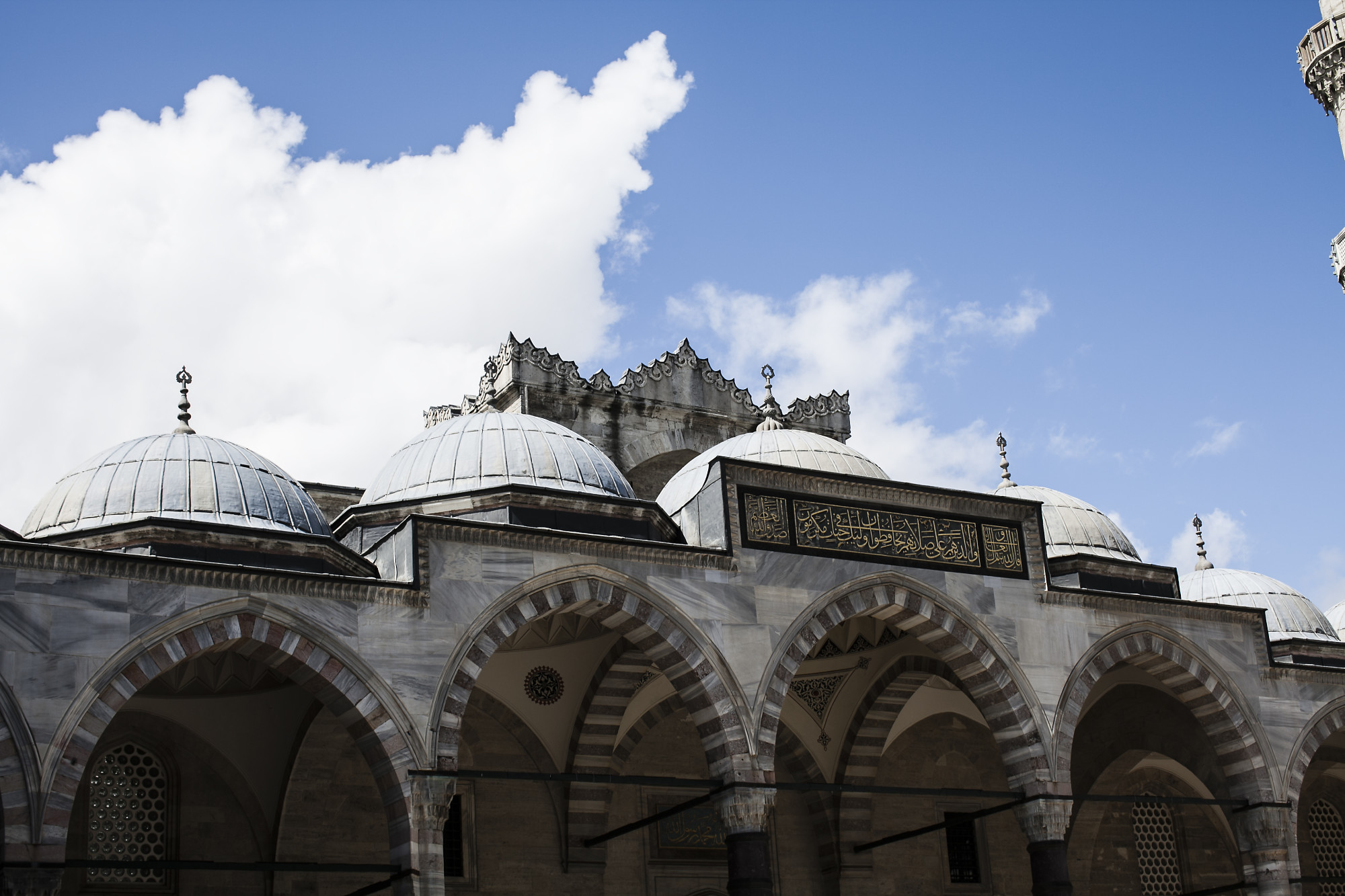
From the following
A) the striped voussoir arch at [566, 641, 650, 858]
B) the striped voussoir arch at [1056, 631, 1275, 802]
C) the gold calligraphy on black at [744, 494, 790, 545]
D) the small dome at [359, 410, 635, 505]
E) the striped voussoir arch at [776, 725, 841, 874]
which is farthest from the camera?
the striped voussoir arch at [776, 725, 841, 874]

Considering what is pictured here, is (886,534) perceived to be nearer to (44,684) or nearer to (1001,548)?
(1001,548)

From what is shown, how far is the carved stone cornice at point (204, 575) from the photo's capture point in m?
10.3

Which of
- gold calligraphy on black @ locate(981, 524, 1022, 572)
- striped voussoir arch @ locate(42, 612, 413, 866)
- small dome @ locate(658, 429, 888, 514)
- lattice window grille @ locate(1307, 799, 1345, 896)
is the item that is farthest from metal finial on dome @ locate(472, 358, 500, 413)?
lattice window grille @ locate(1307, 799, 1345, 896)

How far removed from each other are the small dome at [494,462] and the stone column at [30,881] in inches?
210

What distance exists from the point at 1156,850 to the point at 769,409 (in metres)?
7.73

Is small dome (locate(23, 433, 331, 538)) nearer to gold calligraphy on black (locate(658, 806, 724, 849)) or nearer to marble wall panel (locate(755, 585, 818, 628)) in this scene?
marble wall panel (locate(755, 585, 818, 628))

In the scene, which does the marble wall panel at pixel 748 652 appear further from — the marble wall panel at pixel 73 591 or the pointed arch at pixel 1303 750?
the pointed arch at pixel 1303 750

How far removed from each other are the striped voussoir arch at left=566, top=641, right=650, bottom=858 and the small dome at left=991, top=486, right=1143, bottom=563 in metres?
5.71

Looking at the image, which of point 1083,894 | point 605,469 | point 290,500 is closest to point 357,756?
point 290,500

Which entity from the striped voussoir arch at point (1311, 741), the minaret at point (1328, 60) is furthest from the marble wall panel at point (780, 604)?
the minaret at point (1328, 60)

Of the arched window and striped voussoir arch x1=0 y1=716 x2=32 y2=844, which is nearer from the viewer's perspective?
striped voussoir arch x1=0 y1=716 x2=32 y2=844

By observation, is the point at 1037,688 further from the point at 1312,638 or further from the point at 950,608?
the point at 1312,638

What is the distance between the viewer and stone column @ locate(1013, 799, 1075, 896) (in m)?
13.7

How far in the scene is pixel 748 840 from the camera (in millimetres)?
12430
